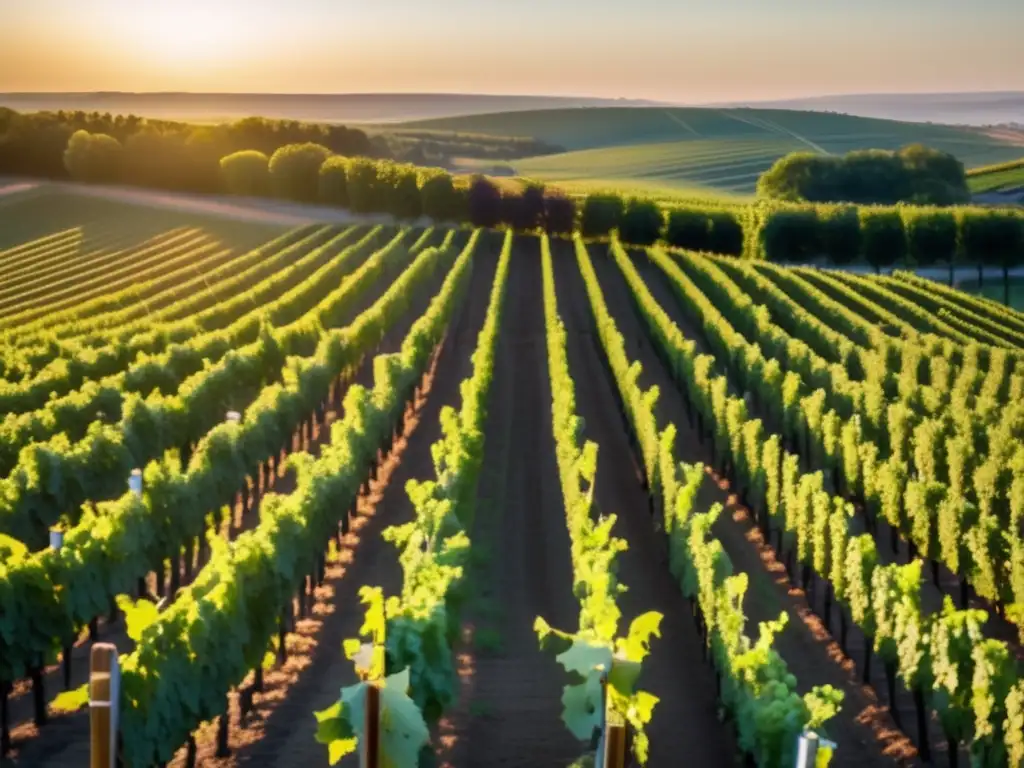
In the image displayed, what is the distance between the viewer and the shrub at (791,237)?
68.4 metres

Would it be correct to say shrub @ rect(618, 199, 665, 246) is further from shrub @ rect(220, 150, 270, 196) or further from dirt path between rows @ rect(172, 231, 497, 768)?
dirt path between rows @ rect(172, 231, 497, 768)

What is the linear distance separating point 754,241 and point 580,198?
39.8 feet

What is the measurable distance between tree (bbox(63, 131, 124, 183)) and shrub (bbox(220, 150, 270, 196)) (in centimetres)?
813

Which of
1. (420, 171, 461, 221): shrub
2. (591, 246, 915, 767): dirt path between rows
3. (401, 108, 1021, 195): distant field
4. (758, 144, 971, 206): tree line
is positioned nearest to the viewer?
(591, 246, 915, 767): dirt path between rows

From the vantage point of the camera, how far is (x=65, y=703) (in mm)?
10031

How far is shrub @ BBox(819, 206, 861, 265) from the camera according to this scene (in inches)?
2667

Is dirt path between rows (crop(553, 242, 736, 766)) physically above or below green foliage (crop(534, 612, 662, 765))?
below

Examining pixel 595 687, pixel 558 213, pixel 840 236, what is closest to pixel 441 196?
pixel 558 213

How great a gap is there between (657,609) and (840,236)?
52.1 meters

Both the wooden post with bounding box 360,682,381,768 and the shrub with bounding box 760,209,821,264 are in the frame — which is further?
the shrub with bounding box 760,209,821,264

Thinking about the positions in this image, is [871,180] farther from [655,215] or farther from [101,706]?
[101,706]

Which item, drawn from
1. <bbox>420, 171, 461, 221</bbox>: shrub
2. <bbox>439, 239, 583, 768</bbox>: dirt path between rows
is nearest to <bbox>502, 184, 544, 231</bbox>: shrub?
<bbox>420, 171, 461, 221</bbox>: shrub

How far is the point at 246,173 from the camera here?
282 ft

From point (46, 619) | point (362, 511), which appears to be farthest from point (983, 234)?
point (46, 619)
